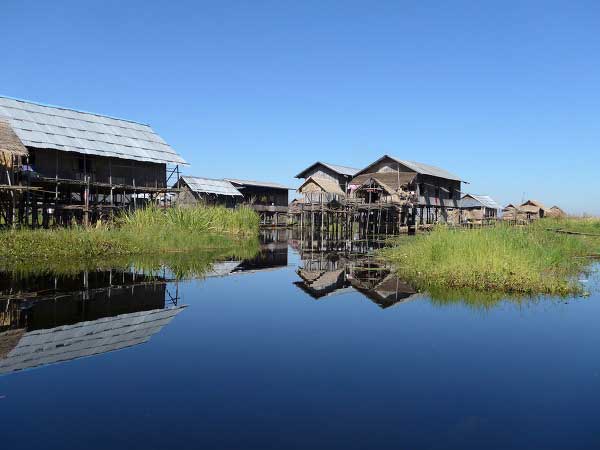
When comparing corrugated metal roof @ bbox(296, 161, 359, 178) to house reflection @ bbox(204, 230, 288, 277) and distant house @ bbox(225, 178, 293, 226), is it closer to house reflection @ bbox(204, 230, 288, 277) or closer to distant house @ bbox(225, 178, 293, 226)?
distant house @ bbox(225, 178, 293, 226)

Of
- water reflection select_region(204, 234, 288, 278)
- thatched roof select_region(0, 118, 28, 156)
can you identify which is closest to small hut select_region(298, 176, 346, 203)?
water reflection select_region(204, 234, 288, 278)

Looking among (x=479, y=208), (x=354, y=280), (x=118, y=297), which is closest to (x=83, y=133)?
(x=118, y=297)

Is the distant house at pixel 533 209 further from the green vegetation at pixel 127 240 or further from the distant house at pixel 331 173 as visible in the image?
the green vegetation at pixel 127 240

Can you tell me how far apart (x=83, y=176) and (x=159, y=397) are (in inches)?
895

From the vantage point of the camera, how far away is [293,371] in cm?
614

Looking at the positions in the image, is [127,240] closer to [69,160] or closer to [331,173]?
[69,160]

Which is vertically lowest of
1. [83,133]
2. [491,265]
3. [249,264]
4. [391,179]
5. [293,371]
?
[293,371]

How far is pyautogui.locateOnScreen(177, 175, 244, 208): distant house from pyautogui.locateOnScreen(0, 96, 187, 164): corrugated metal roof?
34.2 ft

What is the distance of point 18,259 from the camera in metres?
15.7

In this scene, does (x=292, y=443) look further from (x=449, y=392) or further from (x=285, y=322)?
(x=285, y=322)

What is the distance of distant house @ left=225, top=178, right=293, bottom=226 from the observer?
48281mm

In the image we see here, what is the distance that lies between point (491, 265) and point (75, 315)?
9.05 metres

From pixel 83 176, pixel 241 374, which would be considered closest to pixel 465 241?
pixel 241 374

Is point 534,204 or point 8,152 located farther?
point 534,204
